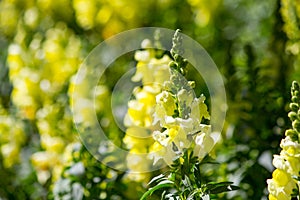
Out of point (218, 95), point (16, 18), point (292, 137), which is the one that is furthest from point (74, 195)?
point (16, 18)

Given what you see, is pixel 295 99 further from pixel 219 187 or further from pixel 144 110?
pixel 144 110

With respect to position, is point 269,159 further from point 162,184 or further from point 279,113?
point 162,184

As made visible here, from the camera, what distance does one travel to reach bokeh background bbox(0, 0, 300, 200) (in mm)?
1686

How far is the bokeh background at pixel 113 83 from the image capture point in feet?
5.53

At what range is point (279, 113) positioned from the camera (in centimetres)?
181

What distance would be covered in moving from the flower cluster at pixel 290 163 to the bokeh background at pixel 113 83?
1.47ft

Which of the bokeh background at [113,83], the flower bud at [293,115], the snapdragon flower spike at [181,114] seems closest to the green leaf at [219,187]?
the snapdragon flower spike at [181,114]

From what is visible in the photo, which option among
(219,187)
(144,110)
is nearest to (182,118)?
(219,187)

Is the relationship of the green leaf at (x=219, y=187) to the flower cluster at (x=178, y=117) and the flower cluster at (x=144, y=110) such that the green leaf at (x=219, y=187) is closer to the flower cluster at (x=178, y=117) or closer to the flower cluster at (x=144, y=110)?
the flower cluster at (x=178, y=117)

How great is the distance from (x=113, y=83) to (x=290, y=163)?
121cm

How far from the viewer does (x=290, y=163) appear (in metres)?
1.07

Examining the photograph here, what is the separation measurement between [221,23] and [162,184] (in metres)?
1.37

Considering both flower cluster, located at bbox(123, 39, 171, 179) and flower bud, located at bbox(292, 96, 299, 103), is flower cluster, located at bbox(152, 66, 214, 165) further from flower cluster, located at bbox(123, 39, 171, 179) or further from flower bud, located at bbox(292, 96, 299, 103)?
flower cluster, located at bbox(123, 39, 171, 179)

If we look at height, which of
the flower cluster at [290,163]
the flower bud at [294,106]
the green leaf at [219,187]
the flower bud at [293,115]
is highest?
the flower bud at [294,106]
